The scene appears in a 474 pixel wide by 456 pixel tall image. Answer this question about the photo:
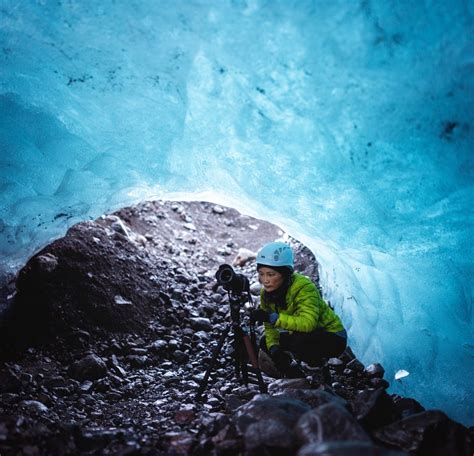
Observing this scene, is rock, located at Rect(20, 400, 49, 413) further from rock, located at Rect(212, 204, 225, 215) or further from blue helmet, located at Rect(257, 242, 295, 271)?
rock, located at Rect(212, 204, 225, 215)

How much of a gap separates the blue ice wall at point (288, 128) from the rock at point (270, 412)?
1840mm

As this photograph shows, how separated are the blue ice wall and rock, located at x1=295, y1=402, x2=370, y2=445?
186 centimetres

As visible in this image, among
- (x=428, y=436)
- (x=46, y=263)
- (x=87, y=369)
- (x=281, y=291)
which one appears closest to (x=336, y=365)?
(x=281, y=291)

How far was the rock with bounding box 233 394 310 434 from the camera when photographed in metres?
1.91

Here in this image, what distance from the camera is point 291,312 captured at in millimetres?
3312

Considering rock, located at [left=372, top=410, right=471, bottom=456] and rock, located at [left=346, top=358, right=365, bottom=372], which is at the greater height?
rock, located at [left=346, top=358, right=365, bottom=372]

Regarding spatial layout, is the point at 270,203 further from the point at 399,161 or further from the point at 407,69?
the point at 407,69

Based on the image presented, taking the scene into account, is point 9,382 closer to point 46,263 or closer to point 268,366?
point 46,263

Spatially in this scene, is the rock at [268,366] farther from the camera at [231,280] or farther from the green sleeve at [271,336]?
the camera at [231,280]

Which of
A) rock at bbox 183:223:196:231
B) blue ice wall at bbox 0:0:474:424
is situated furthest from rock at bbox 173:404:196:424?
rock at bbox 183:223:196:231

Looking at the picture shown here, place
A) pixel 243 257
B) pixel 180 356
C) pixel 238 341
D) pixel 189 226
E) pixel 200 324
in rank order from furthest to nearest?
pixel 189 226 → pixel 243 257 → pixel 200 324 → pixel 180 356 → pixel 238 341

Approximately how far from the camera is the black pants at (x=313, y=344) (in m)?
3.35

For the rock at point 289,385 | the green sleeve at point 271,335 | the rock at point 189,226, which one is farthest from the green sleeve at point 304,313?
the rock at point 189,226

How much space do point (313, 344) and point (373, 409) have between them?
125 cm
